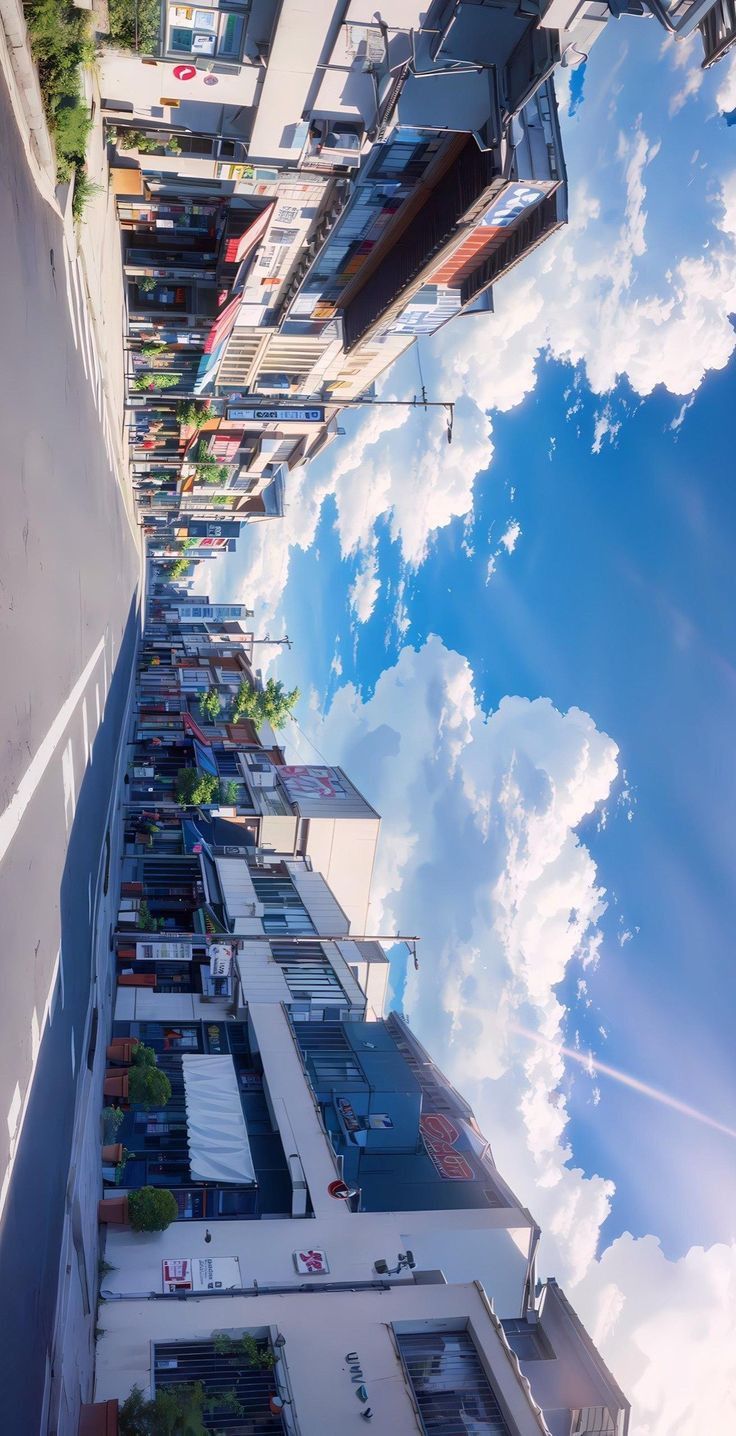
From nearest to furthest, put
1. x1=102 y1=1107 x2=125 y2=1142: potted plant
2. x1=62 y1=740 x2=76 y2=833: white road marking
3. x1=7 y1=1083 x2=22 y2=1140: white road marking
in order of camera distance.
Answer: x1=7 y1=1083 x2=22 y2=1140: white road marking < x1=62 y1=740 x2=76 y2=833: white road marking < x1=102 y1=1107 x2=125 y2=1142: potted plant

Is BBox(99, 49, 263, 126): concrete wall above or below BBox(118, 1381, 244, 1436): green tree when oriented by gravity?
above

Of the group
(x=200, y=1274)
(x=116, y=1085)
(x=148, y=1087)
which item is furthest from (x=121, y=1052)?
(x=200, y=1274)

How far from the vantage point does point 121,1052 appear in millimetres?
33688

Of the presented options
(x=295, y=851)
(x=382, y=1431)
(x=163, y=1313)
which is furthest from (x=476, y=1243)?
(x=295, y=851)

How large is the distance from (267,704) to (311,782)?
A: 33.4 ft

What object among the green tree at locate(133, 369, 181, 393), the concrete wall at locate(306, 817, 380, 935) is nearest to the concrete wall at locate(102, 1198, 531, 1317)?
the concrete wall at locate(306, 817, 380, 935)

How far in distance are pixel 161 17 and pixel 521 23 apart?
482 inches

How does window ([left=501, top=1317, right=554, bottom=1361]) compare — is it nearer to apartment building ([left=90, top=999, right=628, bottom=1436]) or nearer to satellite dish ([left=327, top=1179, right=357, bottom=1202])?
apartment building ([left=90, top=999, right=628, bottom=1436])

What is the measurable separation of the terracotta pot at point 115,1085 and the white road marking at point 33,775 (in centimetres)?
1687

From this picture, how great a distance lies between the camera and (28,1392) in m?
13.3

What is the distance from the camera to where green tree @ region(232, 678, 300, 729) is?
76.9 m

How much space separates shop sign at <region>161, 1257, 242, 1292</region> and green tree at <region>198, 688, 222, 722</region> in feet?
169

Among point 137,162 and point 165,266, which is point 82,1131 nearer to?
point 137,162

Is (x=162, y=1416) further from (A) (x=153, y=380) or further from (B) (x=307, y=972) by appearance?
(A) (x=153, y=380)
